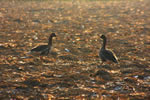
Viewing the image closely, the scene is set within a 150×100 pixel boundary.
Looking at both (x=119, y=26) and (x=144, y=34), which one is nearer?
(x=144, y=34)

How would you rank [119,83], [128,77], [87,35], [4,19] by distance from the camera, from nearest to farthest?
[119,83] → [128,77] → [87,35] → [4,19]

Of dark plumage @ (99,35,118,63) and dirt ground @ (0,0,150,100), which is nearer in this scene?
dirt ground @ (0,0,150,100)

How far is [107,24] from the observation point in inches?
823

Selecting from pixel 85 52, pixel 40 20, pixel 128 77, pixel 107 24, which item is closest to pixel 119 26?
pixel 107 24

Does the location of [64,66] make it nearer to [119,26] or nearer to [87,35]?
[87,35]

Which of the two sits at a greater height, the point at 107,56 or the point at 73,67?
the point at 107,56

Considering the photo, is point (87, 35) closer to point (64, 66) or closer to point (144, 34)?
point (144, 34)

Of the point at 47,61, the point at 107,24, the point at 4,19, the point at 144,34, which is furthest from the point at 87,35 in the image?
the point at 4,19

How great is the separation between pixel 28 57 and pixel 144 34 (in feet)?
25.9

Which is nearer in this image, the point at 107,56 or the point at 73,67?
the point at 73,67

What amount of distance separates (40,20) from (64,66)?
12497 mm

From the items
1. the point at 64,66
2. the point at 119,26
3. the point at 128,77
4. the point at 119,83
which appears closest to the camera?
the point at 119,83

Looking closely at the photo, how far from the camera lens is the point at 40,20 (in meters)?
22.4

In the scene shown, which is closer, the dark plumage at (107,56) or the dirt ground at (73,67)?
the dirt ground at (73,67)
